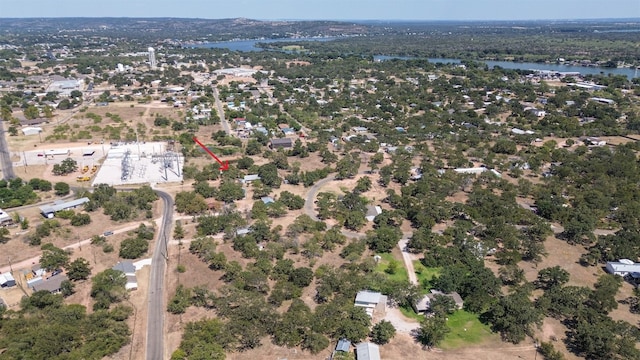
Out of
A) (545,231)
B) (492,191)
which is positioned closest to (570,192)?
(492,191)

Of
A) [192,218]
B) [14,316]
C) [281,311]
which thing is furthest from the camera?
[192,218]

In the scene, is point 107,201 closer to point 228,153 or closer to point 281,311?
point 228,153

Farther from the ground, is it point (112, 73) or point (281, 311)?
point (112, 73)

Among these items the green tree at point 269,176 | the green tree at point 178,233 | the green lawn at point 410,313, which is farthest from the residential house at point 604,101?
the green tree at point 178,233

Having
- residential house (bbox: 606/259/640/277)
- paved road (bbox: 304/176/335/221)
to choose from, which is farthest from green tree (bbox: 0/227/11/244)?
residential house (bbox: 606/259/640/277)

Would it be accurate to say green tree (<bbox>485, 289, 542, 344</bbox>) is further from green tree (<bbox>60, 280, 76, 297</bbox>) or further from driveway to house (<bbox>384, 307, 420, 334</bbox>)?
green tree (<bbox>60, 280, 76, 297</bbox>)

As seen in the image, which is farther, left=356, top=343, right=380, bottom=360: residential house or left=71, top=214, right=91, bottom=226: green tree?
left=71, top=214, right=91, bottom=226: green tree

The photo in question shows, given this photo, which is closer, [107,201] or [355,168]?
[107,201]

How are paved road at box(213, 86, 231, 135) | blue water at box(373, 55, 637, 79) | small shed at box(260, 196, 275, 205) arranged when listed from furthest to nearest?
1. blue water at box(373, 55, 637, 79)
2. paved road at box(213, 86, 231, 135)
3. small shed at box(260, 196, 275, 205)
